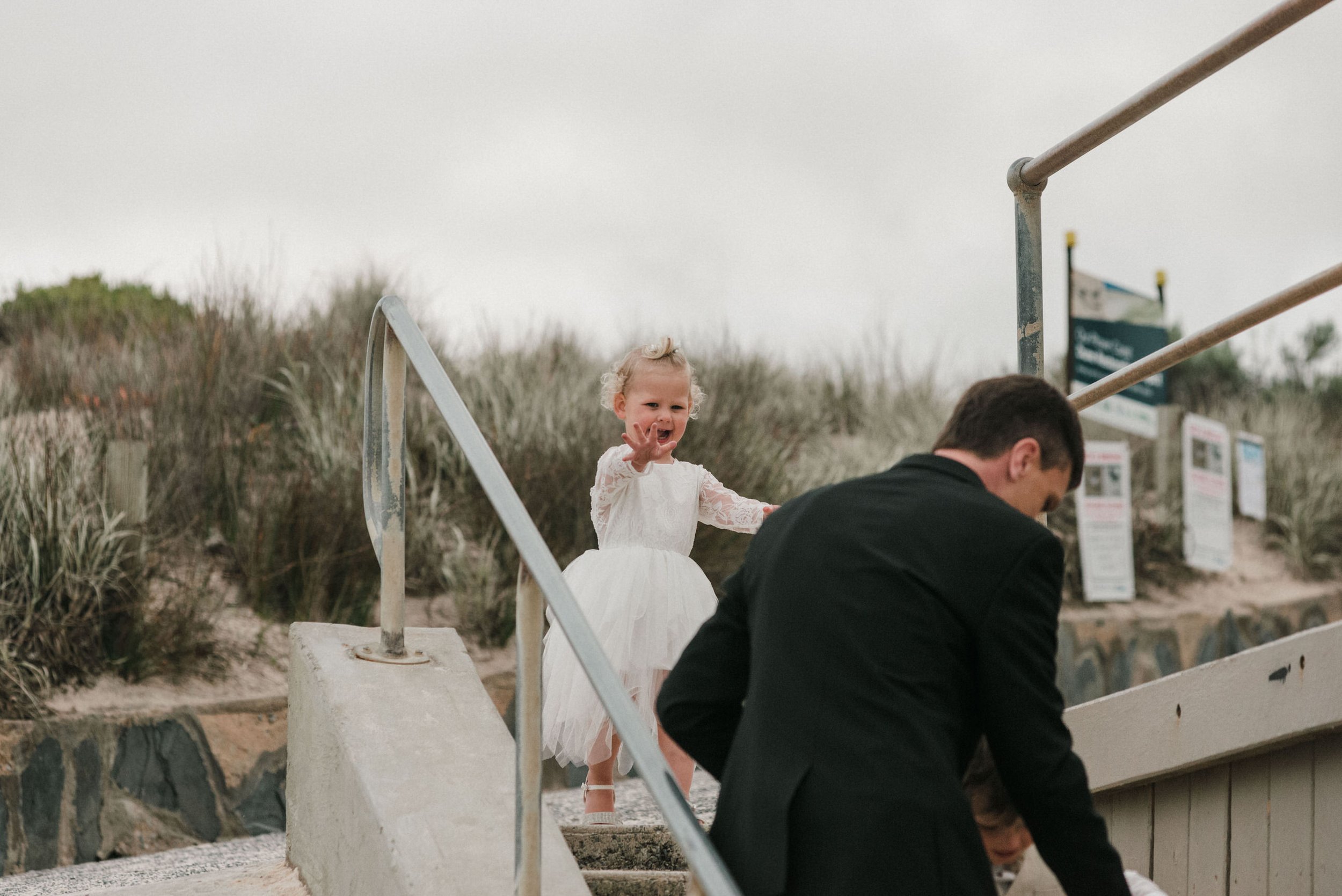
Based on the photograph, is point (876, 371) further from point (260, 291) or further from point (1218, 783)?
point (1218, 783)

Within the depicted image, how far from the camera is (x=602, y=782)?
332 centimetres

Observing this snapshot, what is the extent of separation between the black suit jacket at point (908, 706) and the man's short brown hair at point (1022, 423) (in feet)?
0.41

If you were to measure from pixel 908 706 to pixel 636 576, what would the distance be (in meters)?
1.69

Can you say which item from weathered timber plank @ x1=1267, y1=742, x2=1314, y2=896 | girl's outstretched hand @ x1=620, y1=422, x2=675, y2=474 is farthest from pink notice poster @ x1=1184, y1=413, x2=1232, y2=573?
girl's outstretched hand @ x1=620, y1=422, x2=675, y2=474

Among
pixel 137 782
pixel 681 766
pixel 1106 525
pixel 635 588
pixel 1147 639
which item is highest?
pixel 1106 525

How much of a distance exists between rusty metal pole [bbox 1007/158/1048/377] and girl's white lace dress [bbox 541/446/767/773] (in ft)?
2.55

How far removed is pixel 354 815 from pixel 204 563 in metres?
4.79

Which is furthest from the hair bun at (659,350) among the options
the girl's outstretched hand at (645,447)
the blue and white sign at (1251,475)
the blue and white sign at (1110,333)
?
the blue and white sign at (1251,475)

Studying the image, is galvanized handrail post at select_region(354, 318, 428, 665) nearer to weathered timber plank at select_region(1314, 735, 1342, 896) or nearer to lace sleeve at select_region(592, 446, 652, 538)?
lace sleeve at select_region(592, 446, 652, 538)

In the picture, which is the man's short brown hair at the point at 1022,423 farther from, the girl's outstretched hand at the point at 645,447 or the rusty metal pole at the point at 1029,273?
the girl's outstretched hand at the point at 645,447

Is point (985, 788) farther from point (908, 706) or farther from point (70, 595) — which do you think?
point (70, 595)

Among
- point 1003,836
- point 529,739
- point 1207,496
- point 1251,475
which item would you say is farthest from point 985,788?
point 1251,475

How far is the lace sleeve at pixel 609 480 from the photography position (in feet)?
11.0

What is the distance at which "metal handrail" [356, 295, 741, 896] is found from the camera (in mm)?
1699
